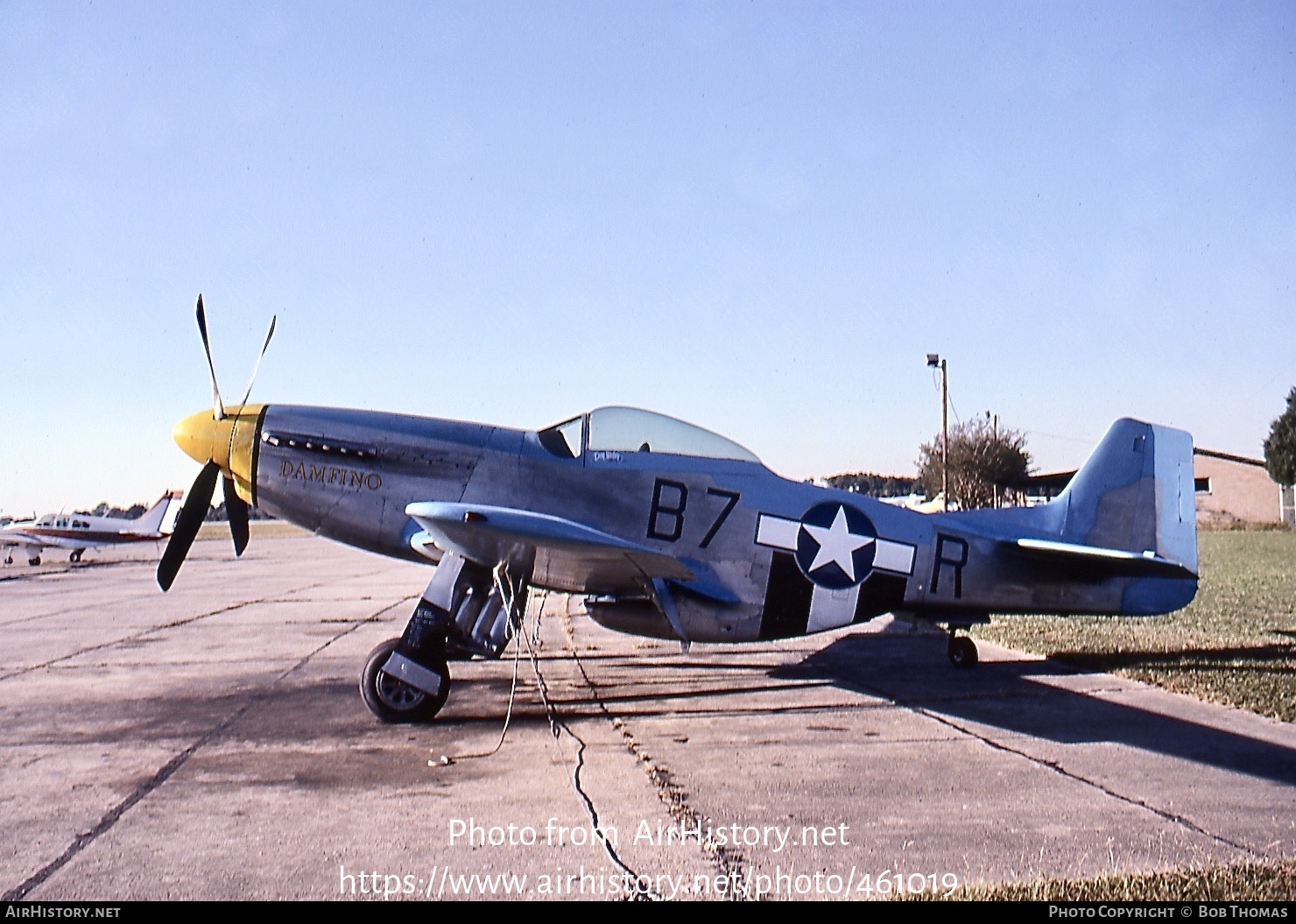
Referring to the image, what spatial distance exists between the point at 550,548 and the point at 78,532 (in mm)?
36413

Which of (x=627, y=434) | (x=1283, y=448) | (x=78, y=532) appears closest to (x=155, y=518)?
(x=78, y=532)

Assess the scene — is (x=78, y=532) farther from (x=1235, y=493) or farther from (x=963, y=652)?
(x=1235, y=493)

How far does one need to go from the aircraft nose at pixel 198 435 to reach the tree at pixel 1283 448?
5999cm

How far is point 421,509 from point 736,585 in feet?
9.25

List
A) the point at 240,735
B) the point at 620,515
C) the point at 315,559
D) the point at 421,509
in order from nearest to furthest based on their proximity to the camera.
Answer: the point at 421,509 → the point at 240,735 → the point at 620,515 → the point at 315,559

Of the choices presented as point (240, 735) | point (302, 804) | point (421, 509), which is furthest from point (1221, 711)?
point (240, 735)

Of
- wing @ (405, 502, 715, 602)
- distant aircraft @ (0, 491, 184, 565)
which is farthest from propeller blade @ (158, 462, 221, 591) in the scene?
distant aircraft @ (0, 491, 184, 565)

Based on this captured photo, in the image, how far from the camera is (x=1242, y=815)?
4094mm

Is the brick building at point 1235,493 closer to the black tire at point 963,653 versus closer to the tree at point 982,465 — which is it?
the tree at point 982,465

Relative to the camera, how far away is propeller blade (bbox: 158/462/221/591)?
7000 mm

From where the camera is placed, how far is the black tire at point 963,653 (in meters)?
8.26

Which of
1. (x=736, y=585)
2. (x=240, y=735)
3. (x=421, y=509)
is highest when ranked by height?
(x=421, y=509)

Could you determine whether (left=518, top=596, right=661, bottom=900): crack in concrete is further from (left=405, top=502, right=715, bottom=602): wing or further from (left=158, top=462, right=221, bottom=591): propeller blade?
(left=158, top=462, right=221, bottom=591): propeller blade
